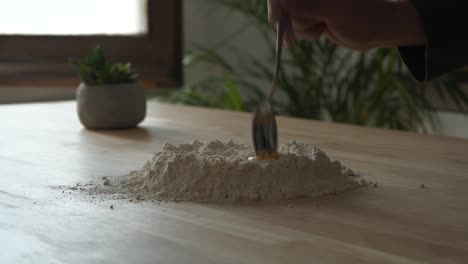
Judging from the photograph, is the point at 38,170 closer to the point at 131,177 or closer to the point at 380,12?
the point at 131,177

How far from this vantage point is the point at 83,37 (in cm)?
295

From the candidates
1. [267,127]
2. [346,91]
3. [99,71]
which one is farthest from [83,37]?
[267,127]

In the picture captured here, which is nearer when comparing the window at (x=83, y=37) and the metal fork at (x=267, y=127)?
the metal fork at (x=267, y=127)

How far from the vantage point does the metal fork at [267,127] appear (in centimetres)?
94

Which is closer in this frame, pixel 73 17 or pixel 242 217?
pixel 242 217

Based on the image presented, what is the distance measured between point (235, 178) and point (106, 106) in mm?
645

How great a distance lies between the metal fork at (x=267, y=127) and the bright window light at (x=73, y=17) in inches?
77.9

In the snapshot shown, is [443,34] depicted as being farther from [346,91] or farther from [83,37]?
[83,37]

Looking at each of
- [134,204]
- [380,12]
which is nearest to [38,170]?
[134,204]

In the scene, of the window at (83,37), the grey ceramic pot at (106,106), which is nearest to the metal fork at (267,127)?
the grey ceramic pot at (106,106)

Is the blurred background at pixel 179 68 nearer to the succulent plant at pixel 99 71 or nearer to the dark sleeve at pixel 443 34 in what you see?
the succulent plant at pixel 99 71

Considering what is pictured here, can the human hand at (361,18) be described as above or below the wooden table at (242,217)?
above

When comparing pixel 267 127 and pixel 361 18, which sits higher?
pixel 361 18

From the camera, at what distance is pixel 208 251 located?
65cm
